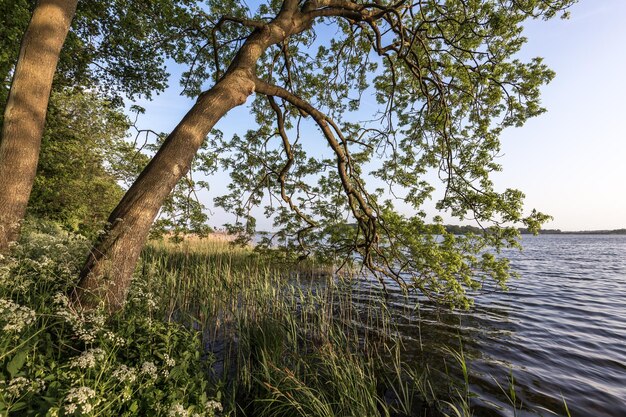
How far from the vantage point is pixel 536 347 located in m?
6.16

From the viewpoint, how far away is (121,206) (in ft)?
11.2

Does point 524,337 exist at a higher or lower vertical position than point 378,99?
lower

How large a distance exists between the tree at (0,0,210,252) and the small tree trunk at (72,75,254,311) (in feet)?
4.70

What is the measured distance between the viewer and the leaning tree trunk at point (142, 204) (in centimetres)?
313

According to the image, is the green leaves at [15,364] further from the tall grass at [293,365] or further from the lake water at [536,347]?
the lake water at [536,347]

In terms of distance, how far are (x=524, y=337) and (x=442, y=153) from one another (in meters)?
4.74

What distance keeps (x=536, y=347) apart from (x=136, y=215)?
797 cm

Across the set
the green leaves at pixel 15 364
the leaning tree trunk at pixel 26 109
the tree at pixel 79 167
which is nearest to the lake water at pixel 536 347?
the green leaves at pixel 15 364

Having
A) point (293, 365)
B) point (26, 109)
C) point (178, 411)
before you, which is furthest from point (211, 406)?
point (26, 109)

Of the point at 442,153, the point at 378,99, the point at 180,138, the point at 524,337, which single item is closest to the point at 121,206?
the point at 180,138

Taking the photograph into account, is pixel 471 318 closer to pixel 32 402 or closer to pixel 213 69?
pixel 32 402

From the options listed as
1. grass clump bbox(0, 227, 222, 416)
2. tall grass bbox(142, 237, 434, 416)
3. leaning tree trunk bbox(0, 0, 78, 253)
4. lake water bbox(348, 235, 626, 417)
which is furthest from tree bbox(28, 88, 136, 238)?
lake water bbox(348, 235, 626, 417)

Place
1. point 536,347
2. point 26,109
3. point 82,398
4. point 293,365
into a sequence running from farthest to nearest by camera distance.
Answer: point 536,347 → point 26,109 → point 293,365 → point 82,398

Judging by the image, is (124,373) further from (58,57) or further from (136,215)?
(58,57)
